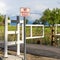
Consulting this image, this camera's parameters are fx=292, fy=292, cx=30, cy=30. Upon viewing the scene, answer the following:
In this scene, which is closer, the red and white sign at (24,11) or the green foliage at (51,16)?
the red and white sign at (24,11)

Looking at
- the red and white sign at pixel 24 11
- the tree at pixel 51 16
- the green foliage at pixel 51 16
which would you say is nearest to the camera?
the red and white sign at pixel 24 11

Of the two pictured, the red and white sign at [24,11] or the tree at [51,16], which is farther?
the tree at [51,16]

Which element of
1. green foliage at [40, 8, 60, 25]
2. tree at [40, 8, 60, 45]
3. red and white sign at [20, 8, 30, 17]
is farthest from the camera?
green foliage at [40, 8, 60, 25]

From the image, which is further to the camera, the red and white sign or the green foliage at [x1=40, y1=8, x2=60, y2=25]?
the green foliage at [x1=40, y1=8, x2=60, y2=25]

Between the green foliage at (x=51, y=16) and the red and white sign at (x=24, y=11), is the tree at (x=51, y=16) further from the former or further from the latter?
the red and white sign at (x=24, y=11)

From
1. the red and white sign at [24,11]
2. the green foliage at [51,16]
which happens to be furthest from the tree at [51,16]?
the red and white sign at [24,11]

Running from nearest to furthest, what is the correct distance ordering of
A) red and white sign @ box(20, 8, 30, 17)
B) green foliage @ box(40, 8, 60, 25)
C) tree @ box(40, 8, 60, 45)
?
1. red and white sign @ box(20, 8, 30, 17)
2. tree @ box(40, 8, 60, 45)
3. green foliage @ box(40, 8, 60, 25)

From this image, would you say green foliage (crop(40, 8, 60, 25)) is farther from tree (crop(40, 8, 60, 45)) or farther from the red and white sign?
the red and white sign

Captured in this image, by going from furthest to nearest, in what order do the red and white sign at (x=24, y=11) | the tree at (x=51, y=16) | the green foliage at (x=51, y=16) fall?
the green foliage at (x=51, y=16) < the tree at (x=51, y=16) < the red and white sign at (x=24, y=11)

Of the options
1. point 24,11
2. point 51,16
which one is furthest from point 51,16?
point 24,11

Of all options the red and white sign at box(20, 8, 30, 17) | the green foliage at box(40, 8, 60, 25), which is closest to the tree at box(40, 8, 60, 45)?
the green foliage at box(40, 8, 60, 25)

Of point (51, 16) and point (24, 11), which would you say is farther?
point (51, 16)

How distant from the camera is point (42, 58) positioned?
1138cm

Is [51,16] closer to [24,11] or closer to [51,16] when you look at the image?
[51,16]
